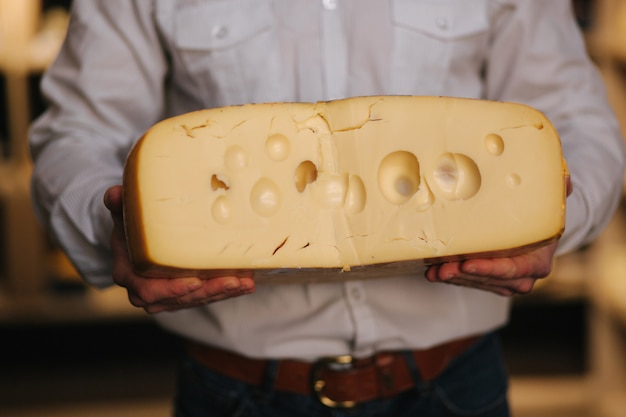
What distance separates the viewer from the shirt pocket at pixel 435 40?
0.98m

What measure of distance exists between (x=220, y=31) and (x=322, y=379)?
17.7 inches

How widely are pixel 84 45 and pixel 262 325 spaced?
1.38 ft

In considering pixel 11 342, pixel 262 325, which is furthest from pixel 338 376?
pixel 11 342

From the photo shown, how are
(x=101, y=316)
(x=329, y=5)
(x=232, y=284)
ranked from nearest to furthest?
(x=232, y=284) < (x=329, y=5) < (x=101, y=316)

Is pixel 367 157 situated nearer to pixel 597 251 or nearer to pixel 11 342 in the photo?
pixel 597 251

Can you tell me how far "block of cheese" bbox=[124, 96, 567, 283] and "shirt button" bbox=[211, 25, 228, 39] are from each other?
0.96 feet

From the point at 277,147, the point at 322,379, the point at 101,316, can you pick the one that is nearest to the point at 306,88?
the point at 277,147

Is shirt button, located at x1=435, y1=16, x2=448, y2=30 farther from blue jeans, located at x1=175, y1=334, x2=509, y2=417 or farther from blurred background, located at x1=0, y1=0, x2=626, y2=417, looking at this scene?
blurred background, located at x1=0, y1=0, x2=626, y2=417

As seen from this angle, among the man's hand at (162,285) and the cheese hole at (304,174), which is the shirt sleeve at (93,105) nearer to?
the man's hand at (162,285)

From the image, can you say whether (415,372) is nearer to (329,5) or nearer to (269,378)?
(269,378)

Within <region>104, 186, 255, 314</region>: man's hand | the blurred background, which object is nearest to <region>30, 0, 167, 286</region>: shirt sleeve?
<region>104, 186, 255, 314</region>: man's hand

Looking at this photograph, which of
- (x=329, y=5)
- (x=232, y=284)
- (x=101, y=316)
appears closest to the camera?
(x=232, y=284)

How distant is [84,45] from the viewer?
101cm

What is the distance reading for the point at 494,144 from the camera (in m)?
0.75
